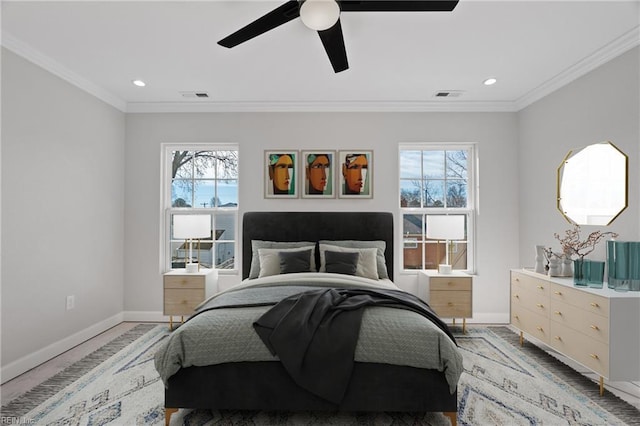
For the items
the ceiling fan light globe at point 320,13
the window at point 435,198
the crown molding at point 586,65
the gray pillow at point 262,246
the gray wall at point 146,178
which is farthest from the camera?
the window at point 435,198

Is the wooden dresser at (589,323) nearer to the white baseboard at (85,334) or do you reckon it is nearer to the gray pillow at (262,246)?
the white baseboard at (85,334)

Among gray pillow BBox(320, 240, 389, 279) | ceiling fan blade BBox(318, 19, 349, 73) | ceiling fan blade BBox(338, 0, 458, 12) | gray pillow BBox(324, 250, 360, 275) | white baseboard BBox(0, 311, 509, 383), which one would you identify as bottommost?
white baseboard BBox(0, 311, 509, 383)

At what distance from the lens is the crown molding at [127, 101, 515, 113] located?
4.14 metres

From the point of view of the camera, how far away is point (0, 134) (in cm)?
260

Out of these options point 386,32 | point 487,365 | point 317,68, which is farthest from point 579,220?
point 317,68

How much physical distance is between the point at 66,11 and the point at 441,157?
392 cm

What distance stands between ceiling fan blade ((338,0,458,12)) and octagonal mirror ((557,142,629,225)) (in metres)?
2.15

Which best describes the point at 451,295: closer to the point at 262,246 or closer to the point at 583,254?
the point at 583,254

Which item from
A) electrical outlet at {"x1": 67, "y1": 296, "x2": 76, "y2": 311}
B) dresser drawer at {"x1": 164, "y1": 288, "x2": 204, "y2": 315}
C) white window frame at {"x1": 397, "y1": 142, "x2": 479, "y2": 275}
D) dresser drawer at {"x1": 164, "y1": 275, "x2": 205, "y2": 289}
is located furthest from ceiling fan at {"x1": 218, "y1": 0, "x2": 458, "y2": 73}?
electrical outlet at {"x1": 67, "y1": 296, "x2": 76, "y2": 311}

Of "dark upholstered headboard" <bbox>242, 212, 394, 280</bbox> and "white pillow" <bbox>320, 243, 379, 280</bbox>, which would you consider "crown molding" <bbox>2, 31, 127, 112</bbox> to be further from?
"white pillow" <bbox>320, 243, 379, 280</bbox>

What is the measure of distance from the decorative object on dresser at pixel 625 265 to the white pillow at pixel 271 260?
2.51m

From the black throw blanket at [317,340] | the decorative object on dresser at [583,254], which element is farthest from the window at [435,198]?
the black throw blanket at [317,340]

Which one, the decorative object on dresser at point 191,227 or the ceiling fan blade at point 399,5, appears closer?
the ceiling fan blade at point 399,5

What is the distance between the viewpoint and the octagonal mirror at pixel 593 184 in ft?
9.11
